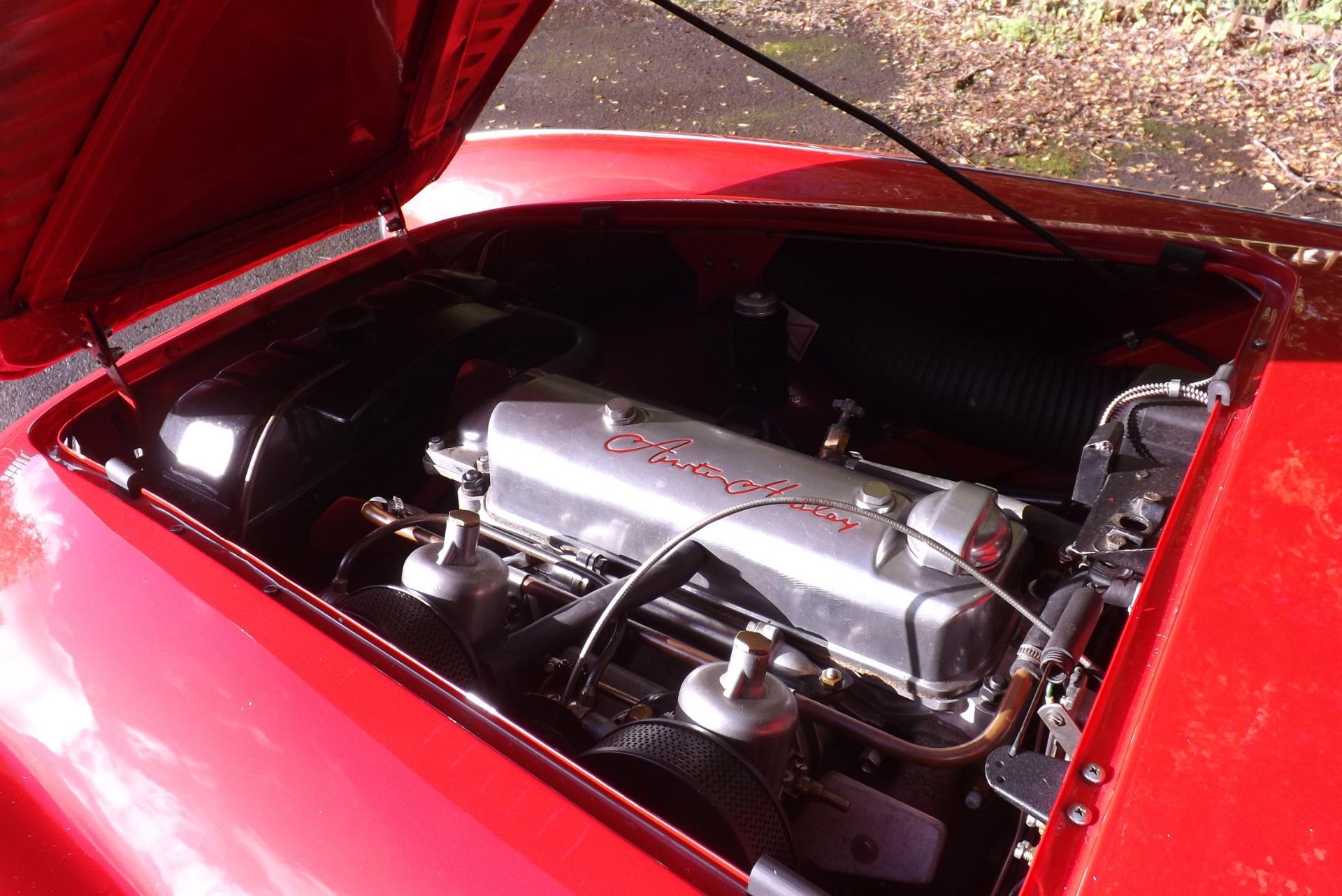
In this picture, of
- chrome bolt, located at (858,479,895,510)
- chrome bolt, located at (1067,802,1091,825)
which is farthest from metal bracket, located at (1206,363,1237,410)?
chrome bolt, located at (1067,802,1091,825)

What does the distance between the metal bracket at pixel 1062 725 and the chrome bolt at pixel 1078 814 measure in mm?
92

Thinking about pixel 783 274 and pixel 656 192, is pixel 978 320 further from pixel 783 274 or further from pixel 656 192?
pixel 656 192

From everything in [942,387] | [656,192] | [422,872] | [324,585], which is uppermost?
[656,192]

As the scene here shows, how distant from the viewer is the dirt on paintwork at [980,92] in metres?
4.45

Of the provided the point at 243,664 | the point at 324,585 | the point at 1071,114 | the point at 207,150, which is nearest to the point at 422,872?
the point at 243,664

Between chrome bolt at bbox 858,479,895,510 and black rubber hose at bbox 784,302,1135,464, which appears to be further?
black rubber hose at bbox 784,302,1135,464

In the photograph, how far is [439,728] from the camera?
96 cm

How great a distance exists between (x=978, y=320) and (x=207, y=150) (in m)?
1.44

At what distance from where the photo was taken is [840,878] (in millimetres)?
1156

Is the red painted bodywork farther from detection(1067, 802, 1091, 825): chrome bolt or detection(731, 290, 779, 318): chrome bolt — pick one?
detection(731, 290, 779, 318): chrome bolt

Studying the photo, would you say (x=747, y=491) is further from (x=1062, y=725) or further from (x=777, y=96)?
(x=777, y=96)

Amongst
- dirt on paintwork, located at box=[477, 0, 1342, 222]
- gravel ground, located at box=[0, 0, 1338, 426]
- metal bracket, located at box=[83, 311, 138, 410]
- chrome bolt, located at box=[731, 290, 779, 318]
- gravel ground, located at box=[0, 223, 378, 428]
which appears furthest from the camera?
dirt on paintwork, located at box=[477, 0, 1342, 222]

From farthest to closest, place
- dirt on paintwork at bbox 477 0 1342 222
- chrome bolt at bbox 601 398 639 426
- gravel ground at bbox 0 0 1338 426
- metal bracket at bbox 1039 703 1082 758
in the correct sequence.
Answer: dirt on paintwork at bbox 477 0 1342 222, gravel ground at bbox 0 0 1338 426, chrome bolt at bbox 601 398 639 426, metal bracket at bbox 1039 703 1082 758

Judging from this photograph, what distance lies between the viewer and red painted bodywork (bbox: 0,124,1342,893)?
0.81 m
